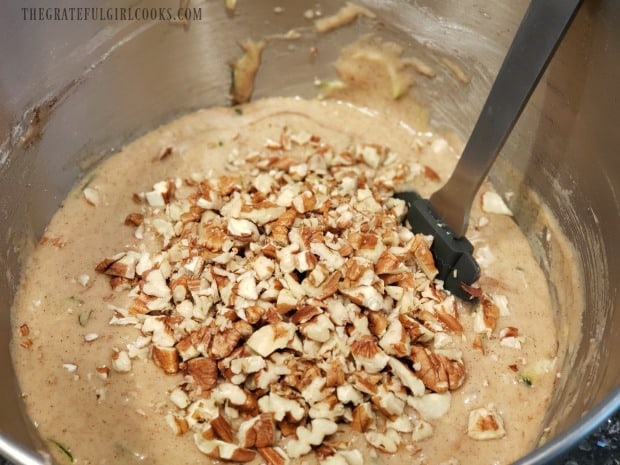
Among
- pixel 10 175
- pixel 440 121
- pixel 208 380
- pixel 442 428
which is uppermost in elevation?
pixel 10 175

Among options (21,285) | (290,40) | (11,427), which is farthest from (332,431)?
(290,40)

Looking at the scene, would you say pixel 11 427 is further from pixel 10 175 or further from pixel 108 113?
pixel 108 113

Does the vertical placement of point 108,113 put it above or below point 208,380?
above

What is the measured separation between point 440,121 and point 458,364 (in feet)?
2.65

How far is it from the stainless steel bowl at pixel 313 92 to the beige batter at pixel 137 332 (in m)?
0.05

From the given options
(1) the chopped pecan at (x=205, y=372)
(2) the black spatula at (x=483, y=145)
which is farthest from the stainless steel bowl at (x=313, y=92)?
(1) the chopped pecan at (x=205, y=372)

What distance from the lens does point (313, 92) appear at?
195cm

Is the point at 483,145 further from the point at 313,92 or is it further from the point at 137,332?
the point at 137,332

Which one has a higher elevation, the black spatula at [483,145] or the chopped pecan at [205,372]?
the black spatula at [483,145]

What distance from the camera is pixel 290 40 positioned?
185 cm

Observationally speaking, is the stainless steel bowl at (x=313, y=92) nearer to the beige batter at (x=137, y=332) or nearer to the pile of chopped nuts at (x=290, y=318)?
the beige batter at (x=137, y=332)

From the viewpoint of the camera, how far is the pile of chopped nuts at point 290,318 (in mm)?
1274

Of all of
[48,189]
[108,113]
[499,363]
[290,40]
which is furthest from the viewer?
[290,40]

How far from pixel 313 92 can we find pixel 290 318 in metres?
0.86
